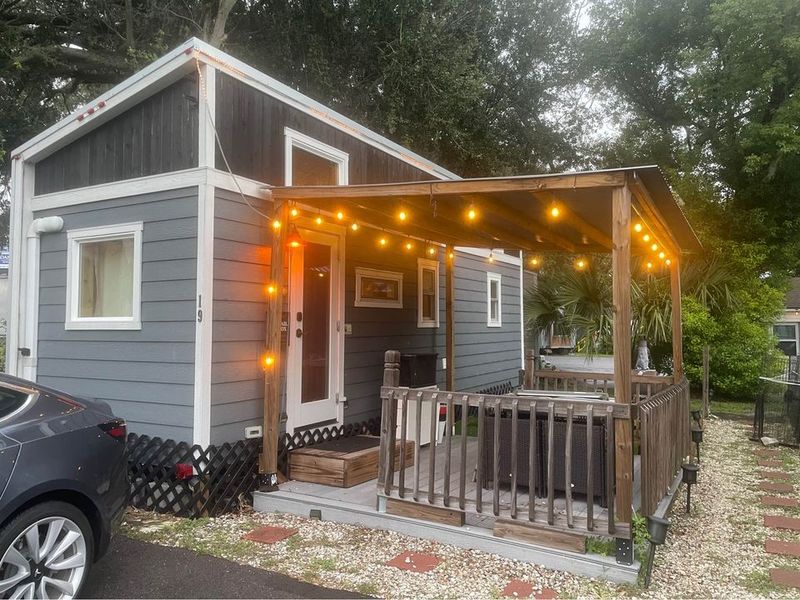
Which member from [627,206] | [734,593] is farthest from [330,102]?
[734,593]

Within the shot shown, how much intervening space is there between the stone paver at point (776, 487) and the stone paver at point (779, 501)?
9.6 inches

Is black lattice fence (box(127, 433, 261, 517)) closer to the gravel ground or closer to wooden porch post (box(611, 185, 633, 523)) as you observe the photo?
the gravel ground

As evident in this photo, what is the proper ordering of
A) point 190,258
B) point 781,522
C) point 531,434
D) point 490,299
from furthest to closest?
point 490,299, point 190,258, point 781,522, point 531,434

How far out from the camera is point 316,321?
5.69m

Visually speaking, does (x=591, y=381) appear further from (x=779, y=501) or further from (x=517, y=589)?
(x=517, y=589)

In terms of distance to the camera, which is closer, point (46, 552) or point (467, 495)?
point (46, 552)

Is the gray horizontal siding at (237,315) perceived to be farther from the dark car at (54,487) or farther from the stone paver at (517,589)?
the stone paver at (517,589)

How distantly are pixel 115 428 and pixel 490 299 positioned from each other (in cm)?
782

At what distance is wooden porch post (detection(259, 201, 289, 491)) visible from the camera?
468cm

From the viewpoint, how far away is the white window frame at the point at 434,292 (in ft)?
25.1

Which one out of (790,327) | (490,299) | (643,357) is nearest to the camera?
(643,357)

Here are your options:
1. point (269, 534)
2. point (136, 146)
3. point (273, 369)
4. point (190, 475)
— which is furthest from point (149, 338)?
point (269, 534)

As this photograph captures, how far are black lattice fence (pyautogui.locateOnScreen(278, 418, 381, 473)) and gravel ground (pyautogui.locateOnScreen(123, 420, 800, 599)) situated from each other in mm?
583

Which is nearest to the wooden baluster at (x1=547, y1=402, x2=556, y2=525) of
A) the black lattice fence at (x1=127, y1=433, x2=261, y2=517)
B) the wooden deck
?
the wooden deck
